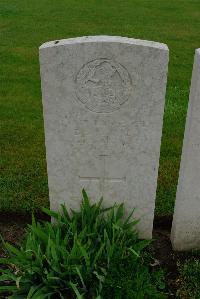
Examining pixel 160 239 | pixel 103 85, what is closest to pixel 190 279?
pixel 160 239

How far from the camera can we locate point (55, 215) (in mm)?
3574

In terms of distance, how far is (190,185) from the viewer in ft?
11.4

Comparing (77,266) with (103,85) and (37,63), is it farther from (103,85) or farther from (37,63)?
(37,63)

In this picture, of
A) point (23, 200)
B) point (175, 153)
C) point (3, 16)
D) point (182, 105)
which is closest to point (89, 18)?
point (3, 16)

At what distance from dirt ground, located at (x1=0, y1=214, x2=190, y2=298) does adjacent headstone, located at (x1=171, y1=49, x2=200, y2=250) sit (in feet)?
0.35

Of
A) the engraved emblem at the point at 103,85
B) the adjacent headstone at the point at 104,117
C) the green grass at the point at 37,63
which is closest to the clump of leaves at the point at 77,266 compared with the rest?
the adjacent headstone at the point at 104,117

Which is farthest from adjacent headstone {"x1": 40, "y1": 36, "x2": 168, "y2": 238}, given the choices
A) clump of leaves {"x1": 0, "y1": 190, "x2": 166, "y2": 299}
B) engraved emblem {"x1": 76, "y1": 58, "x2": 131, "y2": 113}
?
clump of leaves {"x1": 0, "y1": 190, "x2": 166, "y2": 299}

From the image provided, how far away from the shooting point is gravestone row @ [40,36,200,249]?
305cm

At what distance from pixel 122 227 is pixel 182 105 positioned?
134 inches

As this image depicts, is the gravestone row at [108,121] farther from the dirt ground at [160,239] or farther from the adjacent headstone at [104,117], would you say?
the dirt ground at [160,239]

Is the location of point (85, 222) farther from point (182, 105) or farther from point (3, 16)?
point (3, 16)

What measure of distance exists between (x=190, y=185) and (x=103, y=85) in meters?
1.05

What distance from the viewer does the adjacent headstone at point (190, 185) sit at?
124 inches

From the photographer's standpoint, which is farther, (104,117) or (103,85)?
(104,117)
